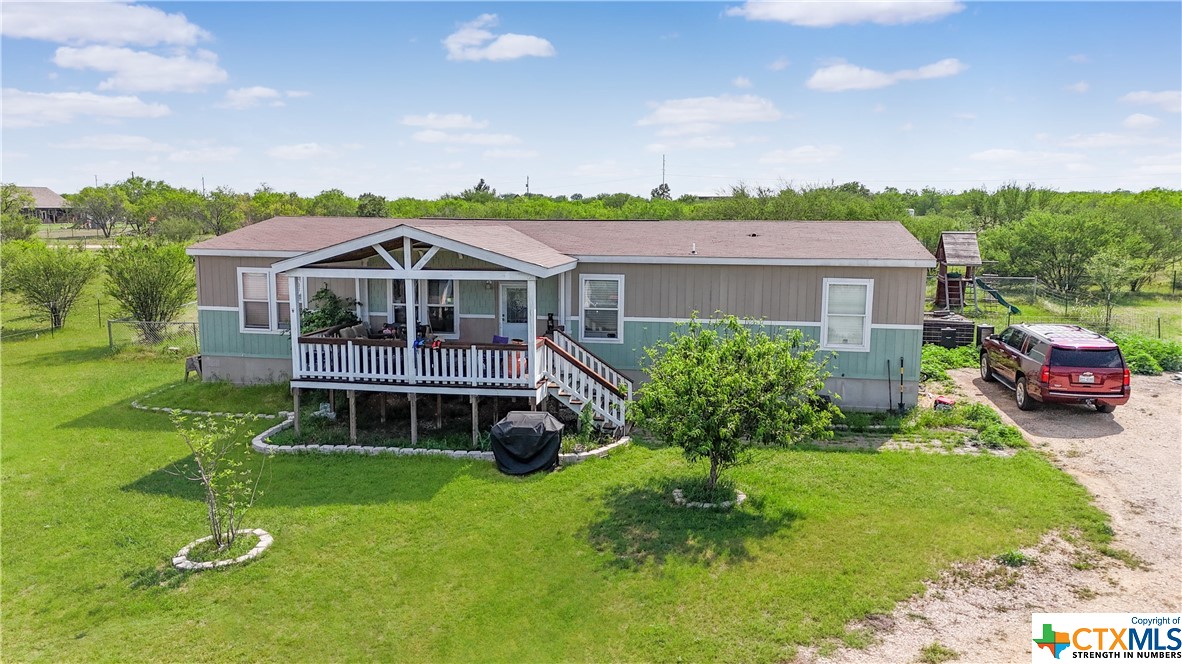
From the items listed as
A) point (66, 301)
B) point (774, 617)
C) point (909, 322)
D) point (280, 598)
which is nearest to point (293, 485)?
point (280, 598)

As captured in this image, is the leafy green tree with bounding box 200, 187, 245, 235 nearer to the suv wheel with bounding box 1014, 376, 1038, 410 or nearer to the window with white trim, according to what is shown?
the window with white trim

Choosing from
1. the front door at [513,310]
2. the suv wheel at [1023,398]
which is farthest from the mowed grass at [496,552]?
the front door at [513,310]

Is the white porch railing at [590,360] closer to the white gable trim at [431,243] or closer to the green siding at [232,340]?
the white gable trim at [431,243]

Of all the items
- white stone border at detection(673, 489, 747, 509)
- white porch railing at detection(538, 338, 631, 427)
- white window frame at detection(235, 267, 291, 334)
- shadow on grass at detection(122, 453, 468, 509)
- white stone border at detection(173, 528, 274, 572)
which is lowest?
white stone border at detection(173, 528, 274, 572)

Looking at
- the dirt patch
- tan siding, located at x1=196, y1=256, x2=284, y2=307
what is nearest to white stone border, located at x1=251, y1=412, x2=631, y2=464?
tan siding, located at x1=196, y1=256, x2=284, y2=307

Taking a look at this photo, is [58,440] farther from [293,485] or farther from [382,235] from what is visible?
[382,235]

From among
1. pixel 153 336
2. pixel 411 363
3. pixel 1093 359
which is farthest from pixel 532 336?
pixel 153 336

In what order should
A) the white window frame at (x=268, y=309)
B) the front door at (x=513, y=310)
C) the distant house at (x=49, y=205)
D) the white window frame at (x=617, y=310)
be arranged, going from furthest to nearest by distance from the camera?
the distant house at (x=49, y=205)
the white window frame at (x=268, y=309)
the front door at (x=513, y=310)
the white window frame at (x=617, y=310)

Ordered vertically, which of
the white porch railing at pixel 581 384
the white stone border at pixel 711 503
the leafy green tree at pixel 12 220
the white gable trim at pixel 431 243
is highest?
the leafy green tree at pixel 12 220
